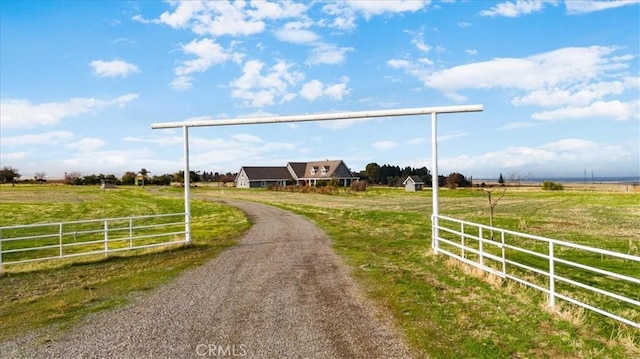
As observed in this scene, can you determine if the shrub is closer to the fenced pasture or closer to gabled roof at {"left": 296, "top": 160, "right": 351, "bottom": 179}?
gabled roof at {"left": 296, "top": 160, "right": 351, "bottom": 179}

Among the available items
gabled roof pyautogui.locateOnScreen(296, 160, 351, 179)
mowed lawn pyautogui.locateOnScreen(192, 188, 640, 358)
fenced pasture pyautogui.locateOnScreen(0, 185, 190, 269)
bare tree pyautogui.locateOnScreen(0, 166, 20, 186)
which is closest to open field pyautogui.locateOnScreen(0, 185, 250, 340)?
fenced pasture pyautogui.locateOnScreen(0, 185, 190, 269)

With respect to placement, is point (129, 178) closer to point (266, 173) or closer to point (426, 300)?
point (266, 173)

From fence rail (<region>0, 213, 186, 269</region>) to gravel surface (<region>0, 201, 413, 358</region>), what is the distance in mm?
5579

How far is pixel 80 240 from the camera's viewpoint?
1078 inches

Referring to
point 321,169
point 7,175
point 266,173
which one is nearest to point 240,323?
point 321,169

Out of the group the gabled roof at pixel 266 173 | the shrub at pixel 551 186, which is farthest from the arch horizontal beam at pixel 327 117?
the gabled roof at pixel 266 173

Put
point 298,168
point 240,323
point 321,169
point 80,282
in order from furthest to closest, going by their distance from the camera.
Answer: point 298,168 < point 321,169 < point 80,282 < point 240,323

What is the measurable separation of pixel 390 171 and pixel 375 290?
107 metres

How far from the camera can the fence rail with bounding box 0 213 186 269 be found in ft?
51.2

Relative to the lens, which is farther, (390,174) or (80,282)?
(390,174)

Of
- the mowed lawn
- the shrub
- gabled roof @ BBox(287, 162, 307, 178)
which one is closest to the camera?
the mowed lawn

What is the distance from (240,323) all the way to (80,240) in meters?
23.9

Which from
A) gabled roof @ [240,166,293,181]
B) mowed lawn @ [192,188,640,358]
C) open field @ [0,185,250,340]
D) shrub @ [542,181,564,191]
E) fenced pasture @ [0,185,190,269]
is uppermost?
gabled roof @ [240,166,293,181]

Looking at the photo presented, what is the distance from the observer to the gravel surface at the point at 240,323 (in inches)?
267
